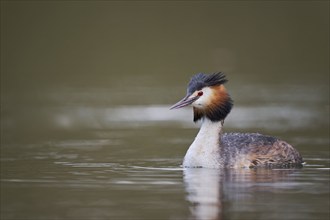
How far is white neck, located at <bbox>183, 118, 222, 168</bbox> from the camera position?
54.6 feet

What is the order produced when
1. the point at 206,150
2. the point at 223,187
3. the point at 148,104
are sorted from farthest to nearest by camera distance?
1. the point at 148,104
2. the point at 206,150
3. the point at 223,187

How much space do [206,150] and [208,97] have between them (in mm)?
789

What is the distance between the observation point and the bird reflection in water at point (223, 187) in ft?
42.6

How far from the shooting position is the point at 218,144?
55.2 ft

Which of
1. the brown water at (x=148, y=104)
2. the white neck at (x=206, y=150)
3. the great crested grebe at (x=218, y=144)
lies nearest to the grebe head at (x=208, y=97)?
the great crested grebe at (x=218, y=144)

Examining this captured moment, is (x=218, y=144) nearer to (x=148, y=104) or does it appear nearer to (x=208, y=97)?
(x=208, y=97)

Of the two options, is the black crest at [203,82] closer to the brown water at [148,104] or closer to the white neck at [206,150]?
the white neck at [206,150]

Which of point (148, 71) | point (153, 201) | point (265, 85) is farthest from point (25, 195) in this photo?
point (148, 71)

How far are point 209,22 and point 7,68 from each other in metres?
13.2

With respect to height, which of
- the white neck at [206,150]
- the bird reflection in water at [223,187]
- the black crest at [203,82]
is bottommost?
the bird reflection in water at [223,187]

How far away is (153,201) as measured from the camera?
13.5 meters

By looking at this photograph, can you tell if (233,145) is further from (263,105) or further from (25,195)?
(263,105)

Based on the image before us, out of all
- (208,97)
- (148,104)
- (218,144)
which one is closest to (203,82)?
(208,97)

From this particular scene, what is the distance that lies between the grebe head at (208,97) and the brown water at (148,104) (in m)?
0.91
